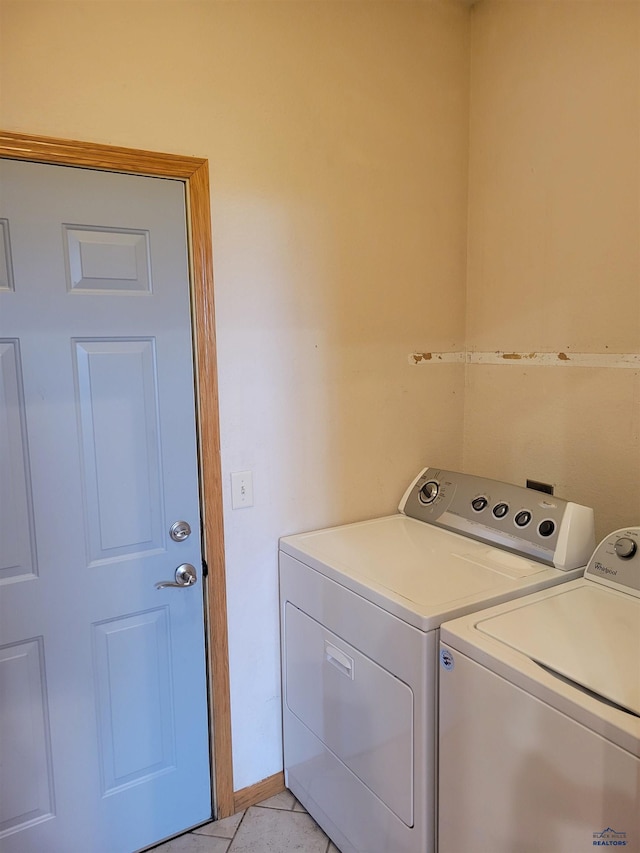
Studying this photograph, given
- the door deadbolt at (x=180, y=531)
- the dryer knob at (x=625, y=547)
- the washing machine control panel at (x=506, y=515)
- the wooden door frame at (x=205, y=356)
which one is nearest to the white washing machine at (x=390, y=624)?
the washing machine control panel at (x=506, y=515)

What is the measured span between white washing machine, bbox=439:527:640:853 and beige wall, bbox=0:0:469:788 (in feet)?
2.60

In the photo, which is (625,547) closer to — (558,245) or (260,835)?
(558,245)

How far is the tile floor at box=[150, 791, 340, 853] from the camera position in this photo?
1828 millimetres

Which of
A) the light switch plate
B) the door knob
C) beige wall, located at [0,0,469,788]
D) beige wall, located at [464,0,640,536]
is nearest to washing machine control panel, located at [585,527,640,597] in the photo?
beige wall, located at [464,0,640,536]

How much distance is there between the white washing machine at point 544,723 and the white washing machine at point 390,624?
0.07m

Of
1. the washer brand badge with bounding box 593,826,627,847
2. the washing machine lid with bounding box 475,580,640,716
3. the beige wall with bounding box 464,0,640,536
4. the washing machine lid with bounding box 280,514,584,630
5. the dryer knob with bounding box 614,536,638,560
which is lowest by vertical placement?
the washer brand badge with bounding box 593,826,627,847

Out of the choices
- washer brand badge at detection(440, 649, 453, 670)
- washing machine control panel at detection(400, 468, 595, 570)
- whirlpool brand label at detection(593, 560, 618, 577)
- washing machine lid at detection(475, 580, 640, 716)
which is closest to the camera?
washing machine lid at detection(475, 580, 640, 716)

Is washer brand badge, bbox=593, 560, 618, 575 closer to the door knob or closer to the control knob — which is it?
the control knob

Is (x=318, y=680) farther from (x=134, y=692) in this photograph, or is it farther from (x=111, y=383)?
(x=111, y=383)

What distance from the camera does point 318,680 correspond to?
1809mm

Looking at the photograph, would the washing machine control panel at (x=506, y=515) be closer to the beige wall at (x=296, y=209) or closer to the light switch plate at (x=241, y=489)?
the beige wall at (x=296, y=209)

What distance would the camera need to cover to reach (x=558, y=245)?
6.42 feet

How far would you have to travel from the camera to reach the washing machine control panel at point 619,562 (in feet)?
4.96

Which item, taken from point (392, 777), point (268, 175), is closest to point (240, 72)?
point (268, 175)
